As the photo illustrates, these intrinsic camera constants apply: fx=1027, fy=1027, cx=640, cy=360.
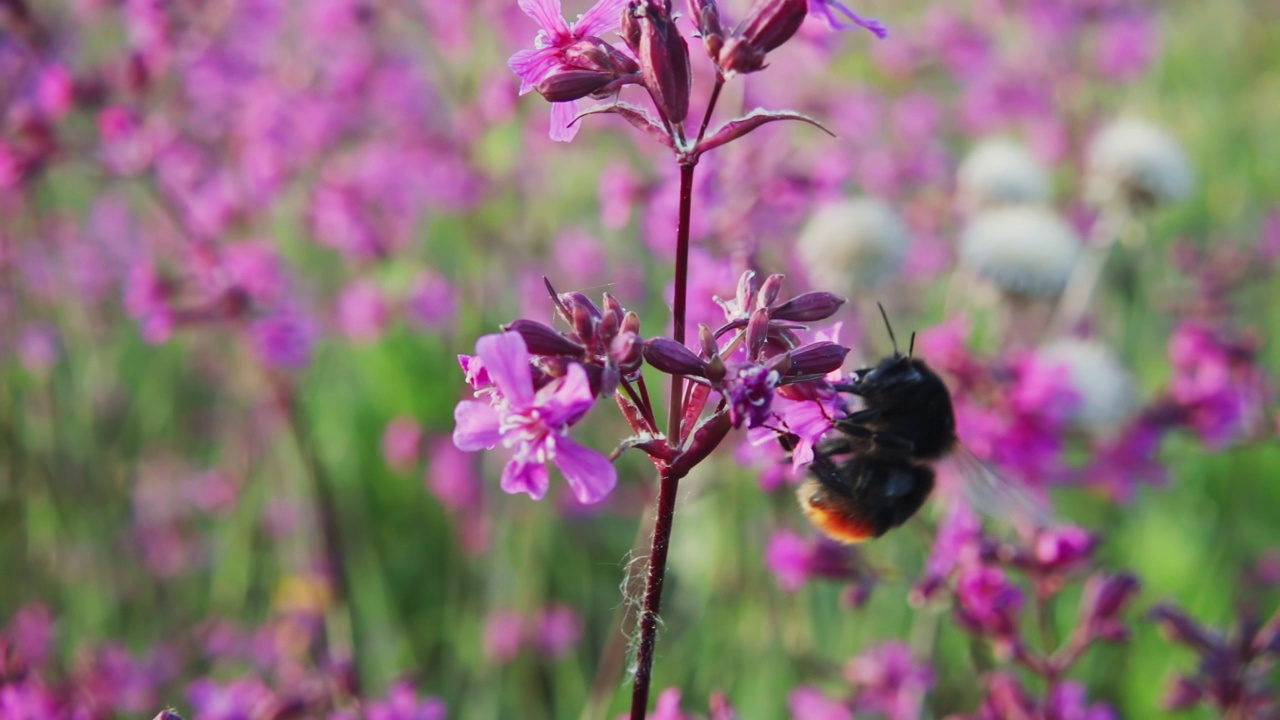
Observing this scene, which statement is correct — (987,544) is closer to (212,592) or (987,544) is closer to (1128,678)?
(1128,678)

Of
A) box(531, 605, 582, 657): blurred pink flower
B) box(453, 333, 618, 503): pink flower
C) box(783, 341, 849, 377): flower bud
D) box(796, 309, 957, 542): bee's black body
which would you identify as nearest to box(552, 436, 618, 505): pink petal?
box(453, 333, 618, 503): pink flower

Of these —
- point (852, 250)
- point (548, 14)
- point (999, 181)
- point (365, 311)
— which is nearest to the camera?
point (548, 14)

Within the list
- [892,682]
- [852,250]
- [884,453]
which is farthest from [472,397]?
[884,453]

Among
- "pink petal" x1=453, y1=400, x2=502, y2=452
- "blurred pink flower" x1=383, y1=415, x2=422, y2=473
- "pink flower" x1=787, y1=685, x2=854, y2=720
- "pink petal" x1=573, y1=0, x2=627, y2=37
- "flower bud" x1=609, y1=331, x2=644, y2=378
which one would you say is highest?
"pink petal" x1=573, y1=0, x2=627, y2=37

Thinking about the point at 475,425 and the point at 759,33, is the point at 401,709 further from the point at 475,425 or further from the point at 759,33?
the point at 759,33

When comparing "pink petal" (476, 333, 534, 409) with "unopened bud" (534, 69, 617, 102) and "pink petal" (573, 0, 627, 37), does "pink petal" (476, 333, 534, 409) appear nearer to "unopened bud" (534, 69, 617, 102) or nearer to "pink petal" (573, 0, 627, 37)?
"unopened bud" (534, 69, 617, 102)

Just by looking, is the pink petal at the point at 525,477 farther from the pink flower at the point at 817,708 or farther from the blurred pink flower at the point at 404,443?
the blurred pink flower at the point at 404,443
